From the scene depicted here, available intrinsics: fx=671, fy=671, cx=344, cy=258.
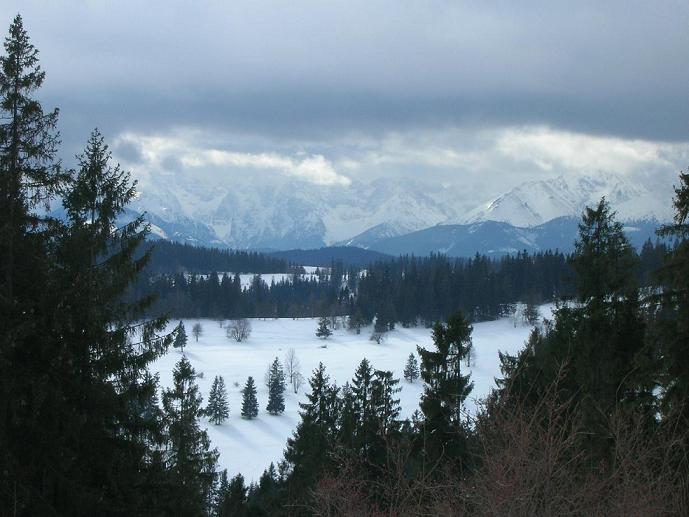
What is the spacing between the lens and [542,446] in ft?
27.6

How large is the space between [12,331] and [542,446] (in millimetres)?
8434

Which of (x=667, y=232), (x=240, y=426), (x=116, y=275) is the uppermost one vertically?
(x=667, y=232)

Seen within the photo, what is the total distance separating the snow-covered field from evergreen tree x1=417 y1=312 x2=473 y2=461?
3622cm

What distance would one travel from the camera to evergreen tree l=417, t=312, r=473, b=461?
880 inches

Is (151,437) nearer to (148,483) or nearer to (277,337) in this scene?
(148,483)

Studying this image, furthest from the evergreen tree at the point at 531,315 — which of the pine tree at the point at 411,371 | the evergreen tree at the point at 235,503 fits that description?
the evergreen tree at the point at 235,503

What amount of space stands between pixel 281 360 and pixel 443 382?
286 ft

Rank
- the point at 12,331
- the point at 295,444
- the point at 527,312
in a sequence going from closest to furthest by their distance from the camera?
the point at 12,331, the point at 295,444, the point at 527,312

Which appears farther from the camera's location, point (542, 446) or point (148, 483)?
point (148, 483)

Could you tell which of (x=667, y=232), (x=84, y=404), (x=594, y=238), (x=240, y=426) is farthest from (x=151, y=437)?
(x=240, y=426)

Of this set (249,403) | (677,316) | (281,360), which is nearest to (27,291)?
(677,316)

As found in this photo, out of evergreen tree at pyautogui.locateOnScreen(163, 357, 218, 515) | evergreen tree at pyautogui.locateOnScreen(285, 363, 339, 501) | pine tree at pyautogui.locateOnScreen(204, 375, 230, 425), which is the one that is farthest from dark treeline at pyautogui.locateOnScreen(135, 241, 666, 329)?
evergreen tree at pyautogui.locateOnScreen(163, 357, 218, 515)

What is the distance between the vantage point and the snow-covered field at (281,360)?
2827 inches

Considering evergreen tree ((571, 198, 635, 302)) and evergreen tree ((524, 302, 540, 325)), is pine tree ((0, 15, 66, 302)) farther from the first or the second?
evergreen tree ((524, 302, 540, 325))
